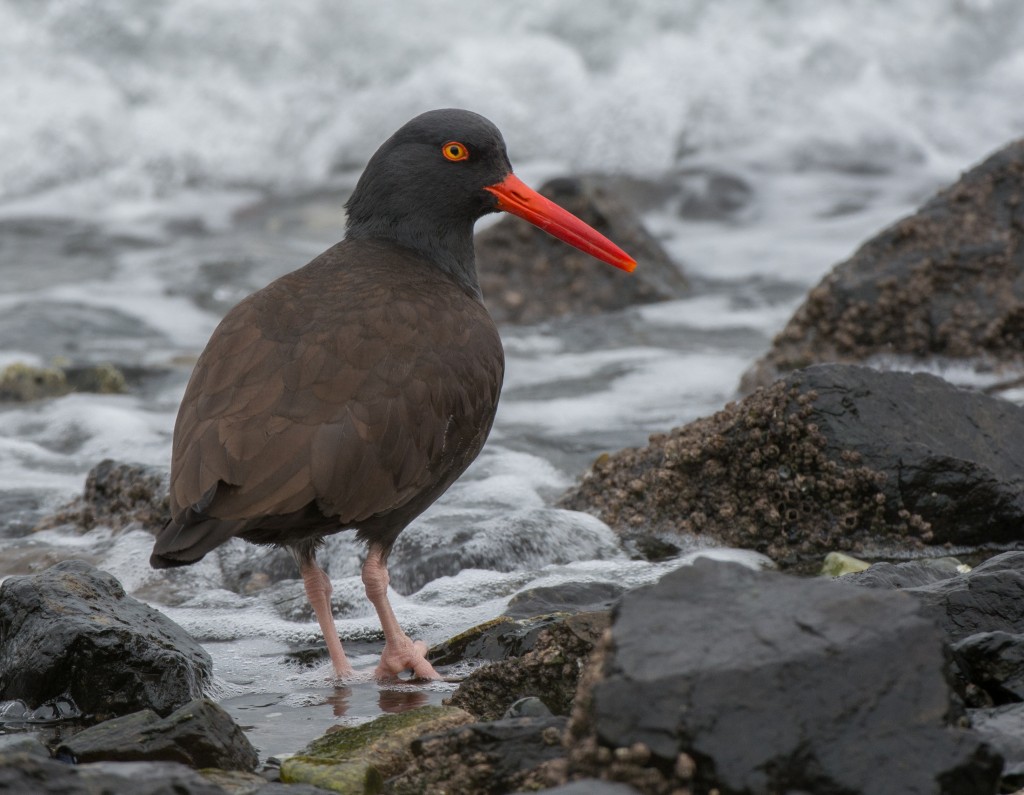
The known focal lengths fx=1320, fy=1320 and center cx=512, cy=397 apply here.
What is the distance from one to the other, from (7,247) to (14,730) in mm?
9229

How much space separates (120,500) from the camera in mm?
5535

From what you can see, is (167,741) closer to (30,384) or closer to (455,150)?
(455,150)

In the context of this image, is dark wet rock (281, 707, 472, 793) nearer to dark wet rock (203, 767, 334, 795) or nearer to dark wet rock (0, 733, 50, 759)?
dark wet rock (203, 767, 334, 795)

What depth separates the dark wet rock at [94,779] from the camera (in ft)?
7.80

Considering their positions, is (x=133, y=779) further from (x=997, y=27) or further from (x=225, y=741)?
(x=997, y=27)

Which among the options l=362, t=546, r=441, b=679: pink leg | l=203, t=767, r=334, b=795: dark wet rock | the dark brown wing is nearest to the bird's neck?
the dark brown wing

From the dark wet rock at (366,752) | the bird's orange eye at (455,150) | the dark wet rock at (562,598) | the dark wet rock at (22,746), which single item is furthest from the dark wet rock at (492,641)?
the bird's orange eye at (455,150)

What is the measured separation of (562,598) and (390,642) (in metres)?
0.62

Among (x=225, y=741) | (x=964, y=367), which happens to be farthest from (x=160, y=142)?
(x=225, y=741)

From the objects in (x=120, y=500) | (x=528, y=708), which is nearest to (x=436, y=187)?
(x=120, y=500)

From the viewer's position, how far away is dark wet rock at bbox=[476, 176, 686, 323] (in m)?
9.45

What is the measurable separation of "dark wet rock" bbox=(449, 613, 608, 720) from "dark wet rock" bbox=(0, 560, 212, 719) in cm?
84

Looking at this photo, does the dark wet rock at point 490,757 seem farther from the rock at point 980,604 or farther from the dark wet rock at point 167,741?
the rock at point 980,604

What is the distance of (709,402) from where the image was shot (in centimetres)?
758
